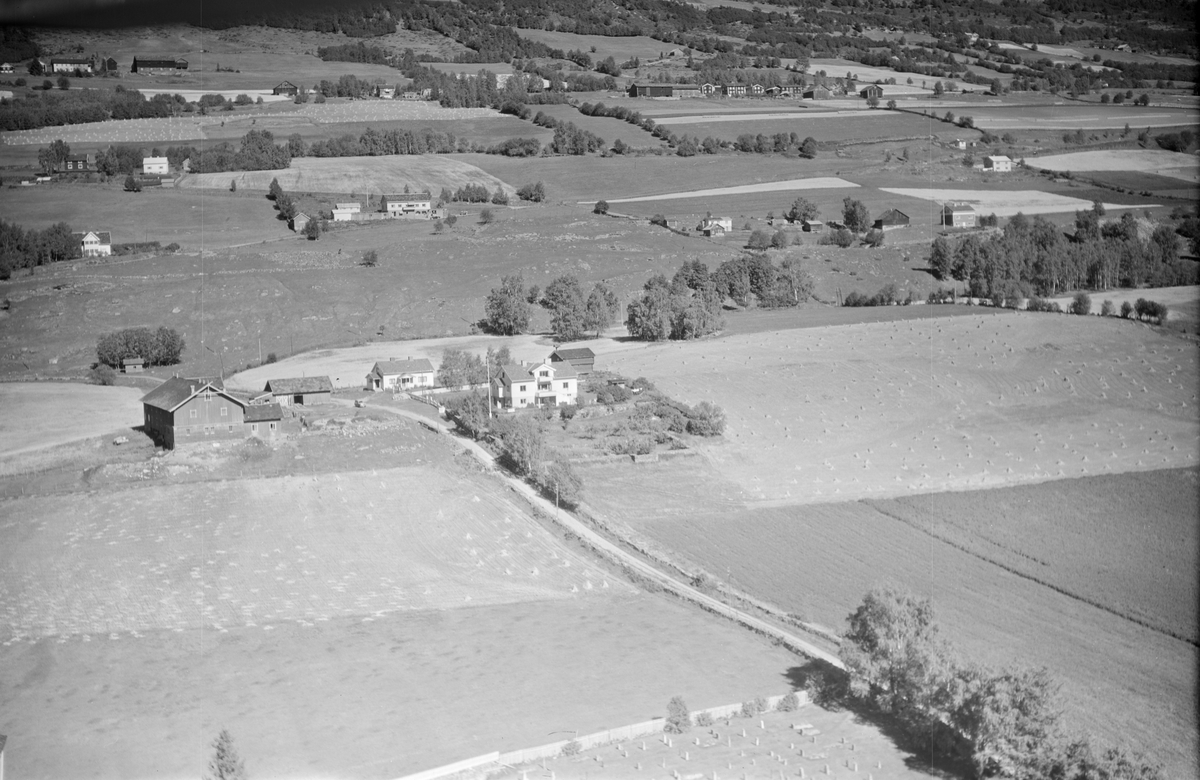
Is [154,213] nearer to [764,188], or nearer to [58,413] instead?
[58,413]

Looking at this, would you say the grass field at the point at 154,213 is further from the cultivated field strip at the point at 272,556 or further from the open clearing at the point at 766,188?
the cultivated field strip at the point at 272,556

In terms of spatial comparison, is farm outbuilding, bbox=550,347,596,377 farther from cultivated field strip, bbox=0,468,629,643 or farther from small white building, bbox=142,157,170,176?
small white building, bbox=142,157,170,176

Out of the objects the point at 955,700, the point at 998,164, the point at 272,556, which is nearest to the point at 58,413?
the point at 272,556

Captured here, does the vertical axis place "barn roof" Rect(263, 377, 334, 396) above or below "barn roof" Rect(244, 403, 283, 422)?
below

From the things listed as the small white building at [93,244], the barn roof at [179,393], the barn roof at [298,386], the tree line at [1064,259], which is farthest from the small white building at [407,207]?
the barn roof at [179,393]

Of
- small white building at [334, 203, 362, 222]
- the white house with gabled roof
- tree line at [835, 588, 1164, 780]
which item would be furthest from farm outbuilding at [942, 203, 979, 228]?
tree line at [835, 588, 1164, 780]

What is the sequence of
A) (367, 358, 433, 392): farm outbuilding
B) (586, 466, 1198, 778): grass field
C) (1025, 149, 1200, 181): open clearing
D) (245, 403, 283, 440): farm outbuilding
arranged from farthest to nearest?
(1025, 149, 1200, 181): open clearing < (367, 358, 433, 392): farm outbuilding < (245, 403, 283, 440): farm outbuilding < (586, 466, 1198, 778): grass field

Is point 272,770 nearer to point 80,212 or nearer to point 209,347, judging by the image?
point 209,347
